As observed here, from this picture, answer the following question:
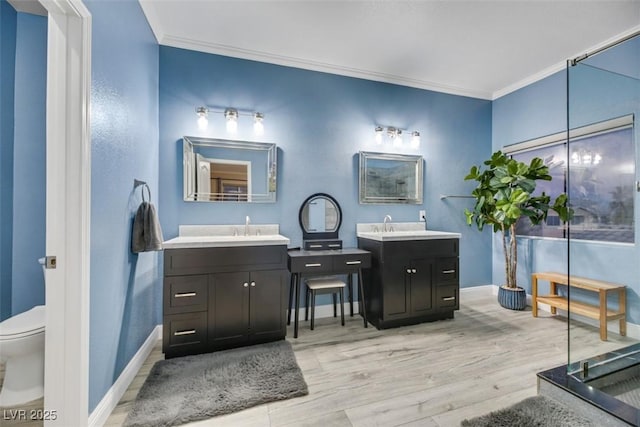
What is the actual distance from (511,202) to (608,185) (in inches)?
27.8

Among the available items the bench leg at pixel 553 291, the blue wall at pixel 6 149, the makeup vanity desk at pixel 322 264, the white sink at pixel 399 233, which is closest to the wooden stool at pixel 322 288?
the makeup vanity desk at pixel 322 264

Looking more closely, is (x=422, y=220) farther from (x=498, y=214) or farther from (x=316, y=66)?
(x=316, y=66)

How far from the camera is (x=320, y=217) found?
9.45 feet

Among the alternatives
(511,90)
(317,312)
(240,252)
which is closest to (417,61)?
(511,90)

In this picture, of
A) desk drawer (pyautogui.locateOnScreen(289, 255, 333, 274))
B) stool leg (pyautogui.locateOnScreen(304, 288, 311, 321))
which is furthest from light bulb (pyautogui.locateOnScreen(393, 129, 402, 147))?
stool leg (pyautogui.locateOnScreen(304, 288, 311, 321))

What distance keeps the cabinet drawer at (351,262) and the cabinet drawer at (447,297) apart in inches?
32.8

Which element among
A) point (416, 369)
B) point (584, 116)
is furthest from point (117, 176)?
point (584, 116)

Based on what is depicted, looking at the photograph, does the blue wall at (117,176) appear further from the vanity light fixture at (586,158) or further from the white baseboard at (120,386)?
the vanity light fixture at (586,158)

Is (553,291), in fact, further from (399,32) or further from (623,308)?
(399,32)

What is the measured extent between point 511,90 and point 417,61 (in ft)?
5.10

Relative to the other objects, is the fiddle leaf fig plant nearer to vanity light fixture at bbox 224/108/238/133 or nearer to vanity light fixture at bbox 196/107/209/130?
vanity light fixture at bbox 224/108/238/133

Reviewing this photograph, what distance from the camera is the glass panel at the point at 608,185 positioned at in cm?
215

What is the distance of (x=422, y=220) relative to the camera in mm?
3289

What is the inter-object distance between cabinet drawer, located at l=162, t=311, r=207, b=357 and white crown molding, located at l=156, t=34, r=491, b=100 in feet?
8.08
